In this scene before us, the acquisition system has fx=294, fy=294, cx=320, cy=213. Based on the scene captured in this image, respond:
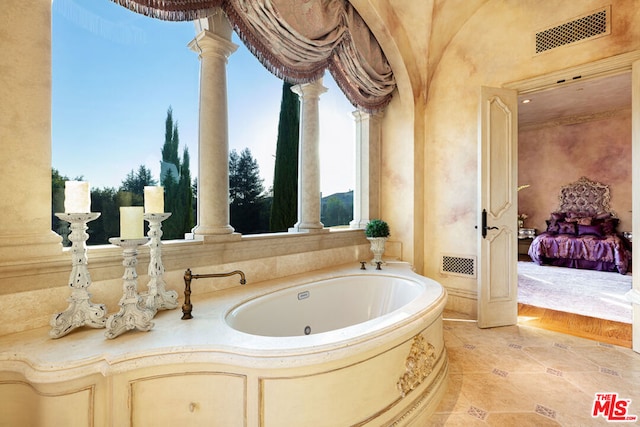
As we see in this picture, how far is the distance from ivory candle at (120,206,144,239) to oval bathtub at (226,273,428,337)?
64 centimetres

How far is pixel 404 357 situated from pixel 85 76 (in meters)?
2.70

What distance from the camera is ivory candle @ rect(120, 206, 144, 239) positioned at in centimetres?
129

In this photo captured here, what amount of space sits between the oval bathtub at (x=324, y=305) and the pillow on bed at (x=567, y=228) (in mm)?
5862

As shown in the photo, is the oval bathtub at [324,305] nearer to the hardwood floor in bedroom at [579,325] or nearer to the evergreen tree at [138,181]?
the evergreen tree at [138,181]

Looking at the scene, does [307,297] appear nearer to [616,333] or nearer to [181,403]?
[181,403]

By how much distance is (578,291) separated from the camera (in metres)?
4.02

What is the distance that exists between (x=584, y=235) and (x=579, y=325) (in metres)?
4.19

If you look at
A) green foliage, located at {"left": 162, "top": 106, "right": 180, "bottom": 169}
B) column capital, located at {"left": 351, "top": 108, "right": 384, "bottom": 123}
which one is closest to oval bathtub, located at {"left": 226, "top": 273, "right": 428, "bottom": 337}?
green foliage, located at {"left": 162, "top": 106, "right": 180, "bottom": 169}

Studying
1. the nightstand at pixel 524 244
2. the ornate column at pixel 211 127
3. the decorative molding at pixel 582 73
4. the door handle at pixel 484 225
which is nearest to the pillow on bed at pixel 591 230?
the nightstand at pixel 524 244

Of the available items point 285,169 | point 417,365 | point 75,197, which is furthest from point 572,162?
point 75,197

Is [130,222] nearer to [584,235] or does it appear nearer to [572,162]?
[584,235]

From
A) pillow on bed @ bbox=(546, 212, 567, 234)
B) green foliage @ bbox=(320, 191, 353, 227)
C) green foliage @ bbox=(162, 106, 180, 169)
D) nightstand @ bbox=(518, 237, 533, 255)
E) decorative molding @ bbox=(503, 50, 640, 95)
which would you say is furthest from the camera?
nightstand @ bbox=(518, 237, 533, 255)

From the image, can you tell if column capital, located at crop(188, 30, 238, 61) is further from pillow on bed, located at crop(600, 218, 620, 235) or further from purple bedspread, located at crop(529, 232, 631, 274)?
pillow on bed, located at crop(600, 218, 620, 235)

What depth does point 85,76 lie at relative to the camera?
2.04 metres
